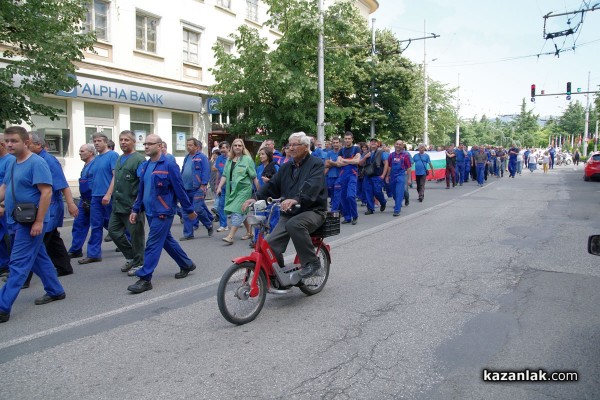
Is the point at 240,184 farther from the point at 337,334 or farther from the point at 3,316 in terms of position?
the point at 337,334

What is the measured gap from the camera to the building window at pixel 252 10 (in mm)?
26097

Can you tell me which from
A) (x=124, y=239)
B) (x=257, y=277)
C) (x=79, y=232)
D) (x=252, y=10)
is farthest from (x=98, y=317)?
(x=252, y=10)

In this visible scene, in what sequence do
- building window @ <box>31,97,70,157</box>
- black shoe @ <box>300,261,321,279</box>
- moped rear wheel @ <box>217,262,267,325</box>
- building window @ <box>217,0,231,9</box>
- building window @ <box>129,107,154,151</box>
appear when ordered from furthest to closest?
building window @ <box>217,0,231,9</box> → building window @ <box>129,107,154,151</box> → building window @ <box>31,97,70,157</box> → black shoe @ <box>300,261,321,279</box> → moped rear wheel @ <box>217,262,267,325</box>

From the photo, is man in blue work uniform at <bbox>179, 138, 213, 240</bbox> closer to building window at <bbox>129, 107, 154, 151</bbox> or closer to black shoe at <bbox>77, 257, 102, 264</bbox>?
black shoe at <bbox>77, 257, 102, 264</bbox>

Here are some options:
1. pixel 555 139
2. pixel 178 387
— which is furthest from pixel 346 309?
pixel 555 139

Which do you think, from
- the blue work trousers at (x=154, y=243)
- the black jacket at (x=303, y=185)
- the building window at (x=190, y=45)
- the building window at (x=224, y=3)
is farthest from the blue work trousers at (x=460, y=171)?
the blue work trousers at (x=154, y=243)

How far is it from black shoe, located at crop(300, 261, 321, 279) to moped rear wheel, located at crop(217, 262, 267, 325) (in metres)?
0.49

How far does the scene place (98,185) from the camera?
24.8ft

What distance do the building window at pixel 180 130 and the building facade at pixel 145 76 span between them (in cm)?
4

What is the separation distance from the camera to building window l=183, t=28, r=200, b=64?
2277 centimetres

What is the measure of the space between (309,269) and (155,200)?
6.65ft

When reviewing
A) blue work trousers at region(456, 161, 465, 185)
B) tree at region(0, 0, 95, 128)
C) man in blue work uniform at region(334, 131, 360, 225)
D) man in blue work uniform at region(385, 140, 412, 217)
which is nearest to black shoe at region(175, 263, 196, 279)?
man in blue work uniform at region(334, 131, 360, 225)

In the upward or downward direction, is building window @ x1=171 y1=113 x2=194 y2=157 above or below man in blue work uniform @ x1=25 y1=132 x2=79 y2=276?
above

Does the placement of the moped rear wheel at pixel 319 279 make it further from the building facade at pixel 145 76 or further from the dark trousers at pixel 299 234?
the building facade at pixel 145 76
